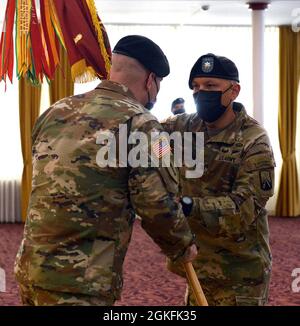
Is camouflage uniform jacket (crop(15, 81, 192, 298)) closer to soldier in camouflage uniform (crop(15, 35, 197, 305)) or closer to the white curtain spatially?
soldier in camouflage uniform (crop(15, 35, 197, 305))

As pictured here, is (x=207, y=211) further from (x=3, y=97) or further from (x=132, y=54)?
(x=3, y=97)

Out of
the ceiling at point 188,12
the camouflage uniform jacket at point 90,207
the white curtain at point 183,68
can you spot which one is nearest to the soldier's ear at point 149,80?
the camouflage uniform jacket at point 90,207

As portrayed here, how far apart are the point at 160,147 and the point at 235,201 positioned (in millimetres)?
600

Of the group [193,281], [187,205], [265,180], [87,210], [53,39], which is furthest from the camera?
[53,39]

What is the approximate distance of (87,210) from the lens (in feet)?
6.05

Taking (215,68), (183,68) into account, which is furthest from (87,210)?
(183,68)

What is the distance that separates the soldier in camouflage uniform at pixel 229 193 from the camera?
2377 millimetres

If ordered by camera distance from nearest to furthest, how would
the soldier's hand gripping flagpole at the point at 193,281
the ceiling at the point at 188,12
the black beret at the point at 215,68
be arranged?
the soldier's hand gripping flagpole at the point at 193,281, the black beret at the point at 215,68, the ceiling at the point at 188,12

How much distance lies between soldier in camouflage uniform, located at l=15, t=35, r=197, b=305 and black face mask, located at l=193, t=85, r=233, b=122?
676 mm

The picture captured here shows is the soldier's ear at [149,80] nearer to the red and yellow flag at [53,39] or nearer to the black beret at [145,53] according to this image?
the black beret at [145,53]

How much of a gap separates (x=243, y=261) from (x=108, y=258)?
808 millimetres

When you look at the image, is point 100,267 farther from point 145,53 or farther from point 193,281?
point 145,53

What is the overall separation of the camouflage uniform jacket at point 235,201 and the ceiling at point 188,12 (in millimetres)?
5473
